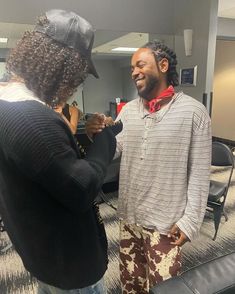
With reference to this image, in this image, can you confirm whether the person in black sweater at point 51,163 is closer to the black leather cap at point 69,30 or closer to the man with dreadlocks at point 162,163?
the black leather cap at point 69,30

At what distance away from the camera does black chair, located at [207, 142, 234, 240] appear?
221 cm

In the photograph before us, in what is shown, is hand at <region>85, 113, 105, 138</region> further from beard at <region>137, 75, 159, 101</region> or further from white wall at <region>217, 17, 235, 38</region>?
white wall at <region>217, 17, 235, 38</region>

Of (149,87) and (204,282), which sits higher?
(149,87)

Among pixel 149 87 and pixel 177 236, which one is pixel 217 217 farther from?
pixel 149 87

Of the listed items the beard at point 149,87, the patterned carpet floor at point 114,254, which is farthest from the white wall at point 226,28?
the beard at point 149,87

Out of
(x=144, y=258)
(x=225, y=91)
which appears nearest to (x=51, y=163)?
(x=144, y=258)

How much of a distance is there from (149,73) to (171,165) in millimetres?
409

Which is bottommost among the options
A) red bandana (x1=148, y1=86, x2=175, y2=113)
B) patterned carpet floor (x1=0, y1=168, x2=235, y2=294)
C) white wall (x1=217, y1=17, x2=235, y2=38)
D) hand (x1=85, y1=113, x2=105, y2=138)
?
patterned carpet floor (x1=0, y1=168, x2=235, y2=294)

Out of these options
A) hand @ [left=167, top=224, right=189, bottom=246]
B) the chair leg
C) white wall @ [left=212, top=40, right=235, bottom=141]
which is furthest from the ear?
white wall @ [left=212, top=40, right=235, bottom=141]

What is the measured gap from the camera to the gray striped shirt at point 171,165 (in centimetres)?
101

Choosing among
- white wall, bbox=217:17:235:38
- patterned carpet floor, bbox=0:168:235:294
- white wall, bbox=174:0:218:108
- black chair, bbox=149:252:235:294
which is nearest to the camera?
black chair, bbox=149:252:235:294

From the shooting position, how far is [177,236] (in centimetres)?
106

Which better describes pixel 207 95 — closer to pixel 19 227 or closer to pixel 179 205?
pixel 179 205

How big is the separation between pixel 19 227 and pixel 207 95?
101 inches
